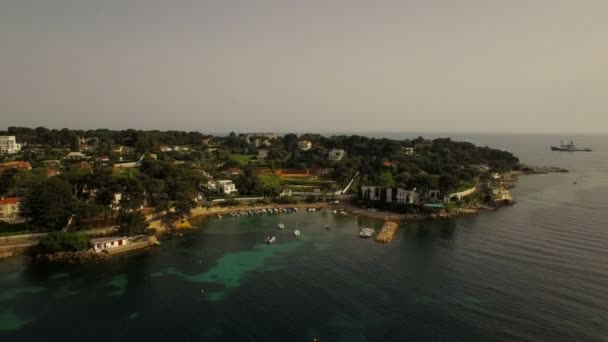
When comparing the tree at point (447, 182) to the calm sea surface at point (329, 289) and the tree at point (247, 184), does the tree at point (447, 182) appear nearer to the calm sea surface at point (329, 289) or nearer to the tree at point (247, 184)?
the calm sea surface at point (329, 289)

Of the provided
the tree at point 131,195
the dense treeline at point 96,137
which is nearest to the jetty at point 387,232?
the tree at point 131,195

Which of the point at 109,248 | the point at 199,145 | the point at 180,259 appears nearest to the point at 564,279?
the point at 180,259

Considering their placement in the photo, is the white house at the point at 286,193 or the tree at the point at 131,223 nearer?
the tree at the point at 131,223

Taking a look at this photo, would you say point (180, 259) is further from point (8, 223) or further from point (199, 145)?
point (199, 145)

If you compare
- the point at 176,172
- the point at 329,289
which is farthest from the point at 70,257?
the point at 329,289

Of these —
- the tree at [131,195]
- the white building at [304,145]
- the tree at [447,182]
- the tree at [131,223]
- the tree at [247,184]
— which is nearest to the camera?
the tree at [131,223]

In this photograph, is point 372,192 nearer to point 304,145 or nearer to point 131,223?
point 131,223

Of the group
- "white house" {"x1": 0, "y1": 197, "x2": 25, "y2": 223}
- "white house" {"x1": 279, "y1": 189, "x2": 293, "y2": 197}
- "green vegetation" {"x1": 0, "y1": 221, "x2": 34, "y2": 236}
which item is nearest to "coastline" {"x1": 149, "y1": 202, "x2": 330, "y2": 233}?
"white house" {"x1": 279, "y1": 189, "x2": 293, "y2": 197}
